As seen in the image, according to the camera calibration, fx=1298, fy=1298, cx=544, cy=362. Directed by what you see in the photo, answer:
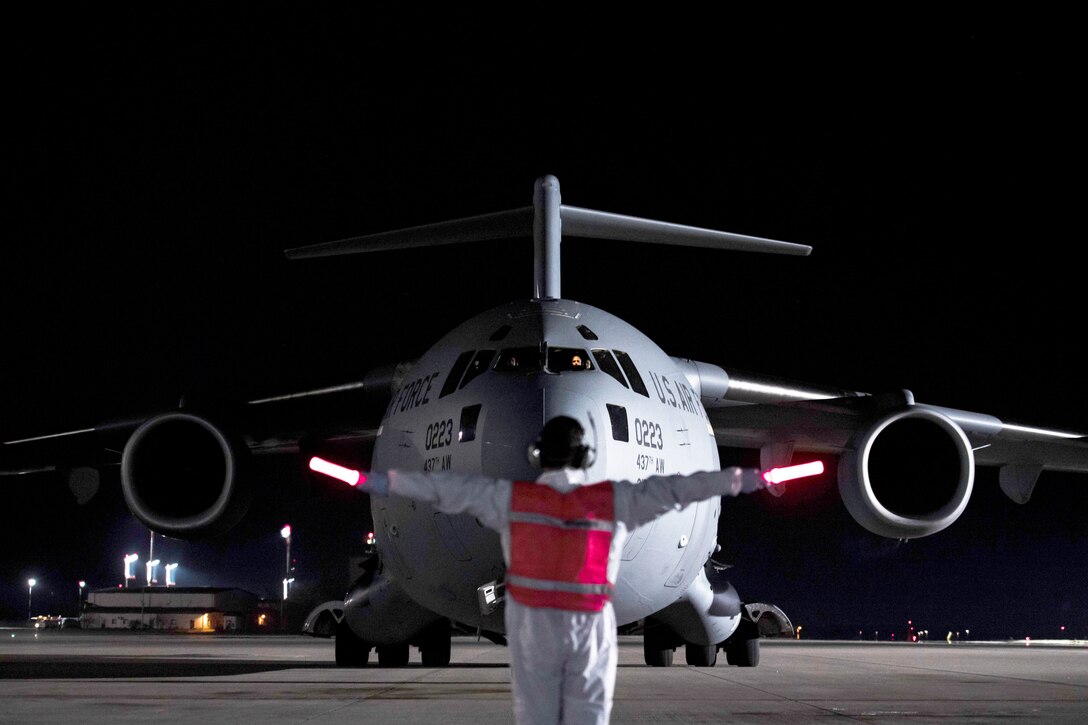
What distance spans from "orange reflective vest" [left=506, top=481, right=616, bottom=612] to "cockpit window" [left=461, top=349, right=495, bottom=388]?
4.84 m

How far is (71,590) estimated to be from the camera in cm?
11056

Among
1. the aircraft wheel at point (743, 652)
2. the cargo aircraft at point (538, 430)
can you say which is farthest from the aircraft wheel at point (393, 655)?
the aircraft wheel at point (743, 652)

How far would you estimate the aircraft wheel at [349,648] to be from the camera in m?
13.6

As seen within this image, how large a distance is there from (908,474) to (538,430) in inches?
214

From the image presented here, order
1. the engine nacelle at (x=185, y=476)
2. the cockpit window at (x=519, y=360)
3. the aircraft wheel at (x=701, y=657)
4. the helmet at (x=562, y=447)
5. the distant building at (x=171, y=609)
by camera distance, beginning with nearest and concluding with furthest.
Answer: the helmet at (x=562, y=447), the cockpit window at (x=519, y=360), the engine nacelle at (x=185, y=476), the aircraft wheel at (x=701, y=657), the distant building at (x=171, y=609)

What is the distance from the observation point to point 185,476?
1265 centimetres

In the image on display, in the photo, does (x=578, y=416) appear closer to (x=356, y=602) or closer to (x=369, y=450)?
(x=356, y=602)

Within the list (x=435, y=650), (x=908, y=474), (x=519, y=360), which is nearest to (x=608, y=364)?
(x=519, y=360)

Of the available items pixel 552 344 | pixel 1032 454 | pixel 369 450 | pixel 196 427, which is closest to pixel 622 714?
pixel 552 344

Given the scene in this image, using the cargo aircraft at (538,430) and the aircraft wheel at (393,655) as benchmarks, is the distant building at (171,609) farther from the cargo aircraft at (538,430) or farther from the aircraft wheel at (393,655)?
the aircraft wheel at (393,655)

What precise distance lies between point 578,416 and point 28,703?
4.24 metres

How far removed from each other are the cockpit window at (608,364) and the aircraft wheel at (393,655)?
547 cm

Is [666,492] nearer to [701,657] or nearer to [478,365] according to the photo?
[478,365]

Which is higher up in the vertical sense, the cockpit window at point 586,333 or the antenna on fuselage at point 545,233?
the antenna on fuselage at point 545,233
